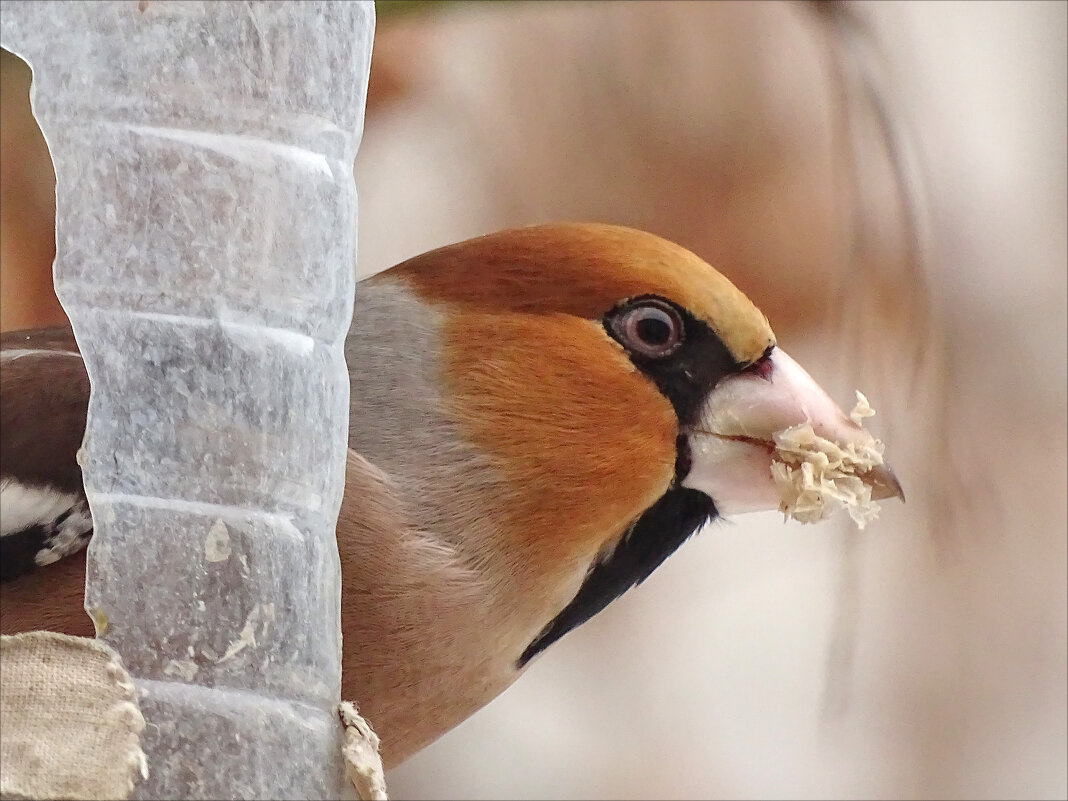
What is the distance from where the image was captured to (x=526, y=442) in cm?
67

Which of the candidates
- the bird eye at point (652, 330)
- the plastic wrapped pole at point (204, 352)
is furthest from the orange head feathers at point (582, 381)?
the plastic wrapped pole at point (204, 352)

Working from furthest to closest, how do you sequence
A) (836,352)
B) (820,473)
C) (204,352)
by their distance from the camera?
(836,352) → (820,473) → (204,352)

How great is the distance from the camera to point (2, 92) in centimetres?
47

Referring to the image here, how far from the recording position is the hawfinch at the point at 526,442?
24.7 inches

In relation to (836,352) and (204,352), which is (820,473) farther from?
(836,352)

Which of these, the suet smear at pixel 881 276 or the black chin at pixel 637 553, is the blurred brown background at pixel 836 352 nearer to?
the suet smear at pixel 881 276

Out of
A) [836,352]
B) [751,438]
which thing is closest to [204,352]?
[751,438]

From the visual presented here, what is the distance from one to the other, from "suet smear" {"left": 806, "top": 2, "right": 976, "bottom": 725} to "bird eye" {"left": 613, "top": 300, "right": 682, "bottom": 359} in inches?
26.0

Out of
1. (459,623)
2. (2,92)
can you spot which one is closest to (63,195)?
(2,92)

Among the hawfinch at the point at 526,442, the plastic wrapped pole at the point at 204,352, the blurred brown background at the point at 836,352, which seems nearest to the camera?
the plastic wrapped pole at the point at 204,352

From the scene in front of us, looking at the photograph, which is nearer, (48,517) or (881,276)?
(48,517)

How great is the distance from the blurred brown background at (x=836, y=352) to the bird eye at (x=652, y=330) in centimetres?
56

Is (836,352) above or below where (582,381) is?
below

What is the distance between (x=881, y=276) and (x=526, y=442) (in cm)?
83
